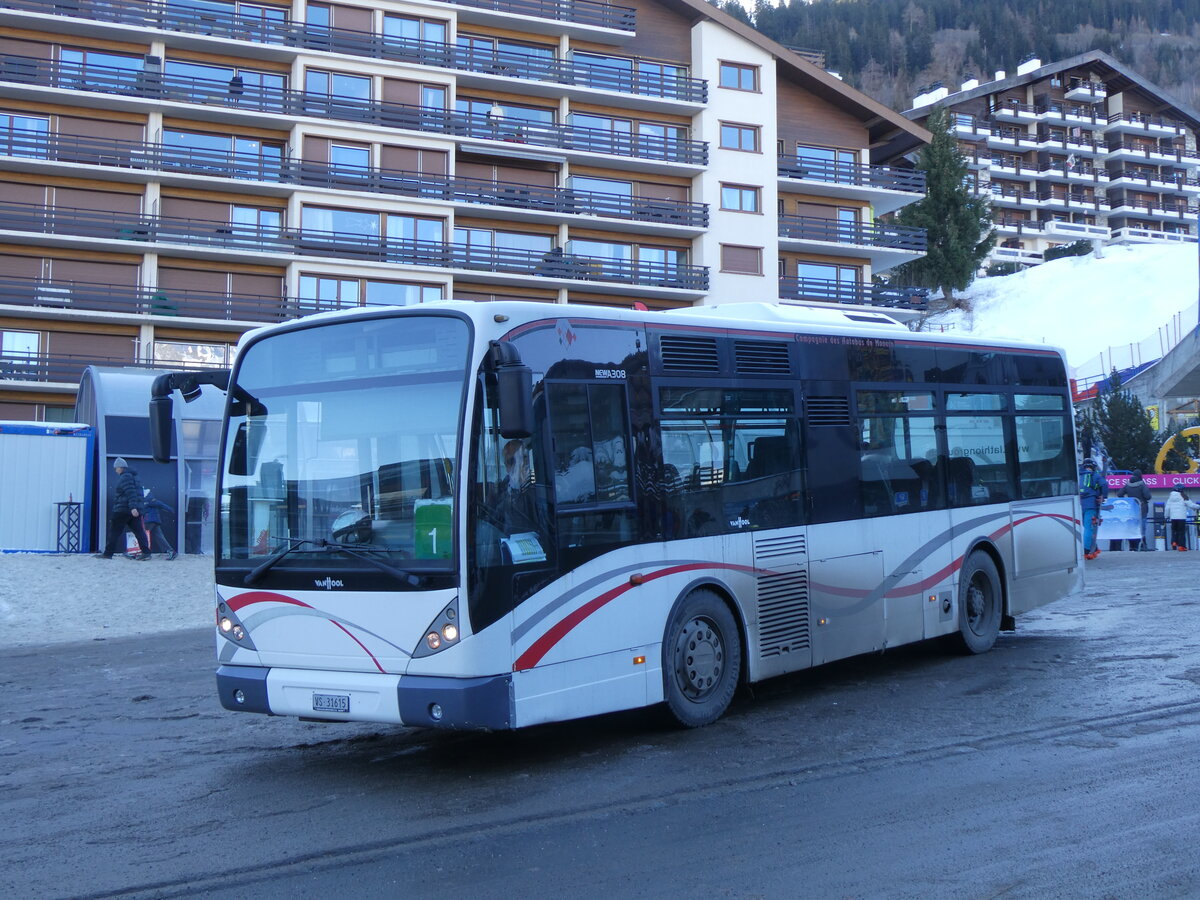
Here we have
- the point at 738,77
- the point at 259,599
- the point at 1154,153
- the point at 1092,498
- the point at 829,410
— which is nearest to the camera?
the point at 259,599

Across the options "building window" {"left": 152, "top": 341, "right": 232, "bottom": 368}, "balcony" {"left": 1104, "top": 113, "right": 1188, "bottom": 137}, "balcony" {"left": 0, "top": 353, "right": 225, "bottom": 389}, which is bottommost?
"balcony" {"left": 0, "top": 353, "right": 225, "bottom": 389}

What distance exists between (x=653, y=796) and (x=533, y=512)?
181 cm

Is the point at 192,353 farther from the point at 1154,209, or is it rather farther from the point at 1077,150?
the point at 1154,209

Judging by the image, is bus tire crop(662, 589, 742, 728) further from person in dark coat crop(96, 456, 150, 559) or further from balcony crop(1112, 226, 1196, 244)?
balcony crop(1112, 226, 1196, 244)

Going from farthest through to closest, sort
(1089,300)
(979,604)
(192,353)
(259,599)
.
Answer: (1089,300), (192,353), (979,604), (259,599)

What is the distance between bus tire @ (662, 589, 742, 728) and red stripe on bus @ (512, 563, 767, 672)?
30 centimetres

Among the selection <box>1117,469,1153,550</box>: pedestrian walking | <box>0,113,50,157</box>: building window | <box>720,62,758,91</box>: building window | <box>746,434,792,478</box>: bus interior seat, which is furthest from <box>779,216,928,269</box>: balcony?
<box>746,434,792,478</box>: bus interior seat

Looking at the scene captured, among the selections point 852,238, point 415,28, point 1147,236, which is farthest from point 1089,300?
point 415,28

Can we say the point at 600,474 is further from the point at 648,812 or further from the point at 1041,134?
the point at 1041,134

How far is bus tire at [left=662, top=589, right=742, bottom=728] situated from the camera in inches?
335

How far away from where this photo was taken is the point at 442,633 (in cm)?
720

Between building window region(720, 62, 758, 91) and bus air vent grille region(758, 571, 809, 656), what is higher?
building window region(720, 62, 758, 91)

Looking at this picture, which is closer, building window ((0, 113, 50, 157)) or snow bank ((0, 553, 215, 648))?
snow bank ((0, 553, 215, 648))

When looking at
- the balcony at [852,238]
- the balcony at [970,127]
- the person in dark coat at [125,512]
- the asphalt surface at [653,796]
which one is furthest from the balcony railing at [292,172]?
the balcony at [970,127]
